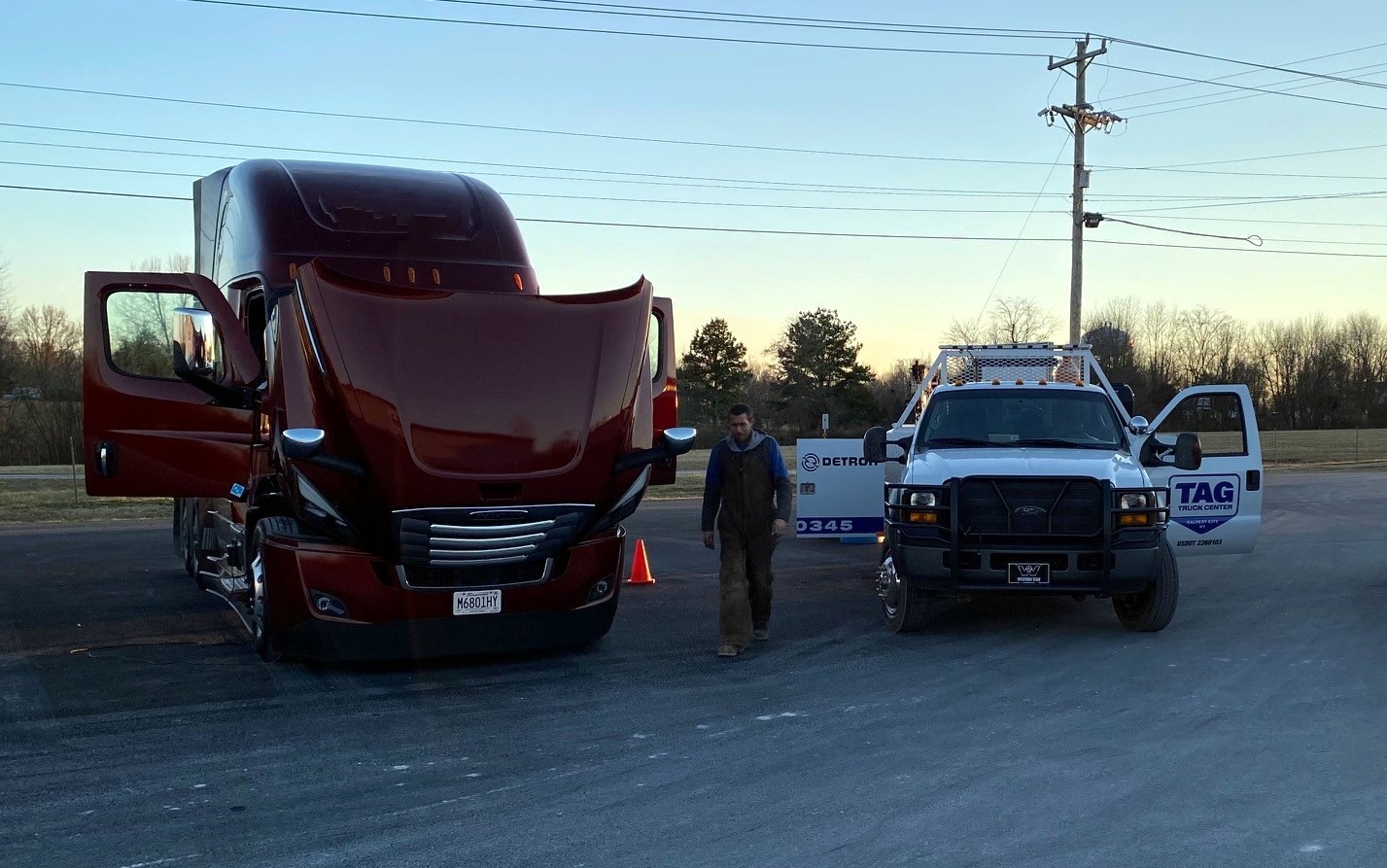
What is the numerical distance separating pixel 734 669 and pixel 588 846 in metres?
3.84

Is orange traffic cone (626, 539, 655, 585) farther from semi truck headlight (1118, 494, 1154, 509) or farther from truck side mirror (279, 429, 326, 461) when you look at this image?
truck side mirror (279, 429, 326, 461)

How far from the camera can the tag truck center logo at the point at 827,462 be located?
1753cm

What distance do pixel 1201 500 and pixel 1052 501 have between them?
290cm

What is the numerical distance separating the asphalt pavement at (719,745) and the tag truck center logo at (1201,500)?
828 millimetres

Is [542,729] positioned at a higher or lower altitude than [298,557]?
lower

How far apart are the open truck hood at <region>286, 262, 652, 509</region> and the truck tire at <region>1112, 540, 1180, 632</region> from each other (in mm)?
4369

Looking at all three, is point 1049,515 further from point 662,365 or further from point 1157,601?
point 662,365

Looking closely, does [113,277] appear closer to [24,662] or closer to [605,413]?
[24,662]

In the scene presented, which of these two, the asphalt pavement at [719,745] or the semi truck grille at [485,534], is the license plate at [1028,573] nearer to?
the asphalt pavement at [719,745]

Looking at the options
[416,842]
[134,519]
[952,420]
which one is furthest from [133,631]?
[134,519]

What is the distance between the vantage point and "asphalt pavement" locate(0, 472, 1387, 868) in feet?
17.4

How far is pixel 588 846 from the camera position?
5.23m

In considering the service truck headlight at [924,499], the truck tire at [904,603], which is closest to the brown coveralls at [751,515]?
the service truck headlight at [924,499]

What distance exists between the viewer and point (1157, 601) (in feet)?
33.4
